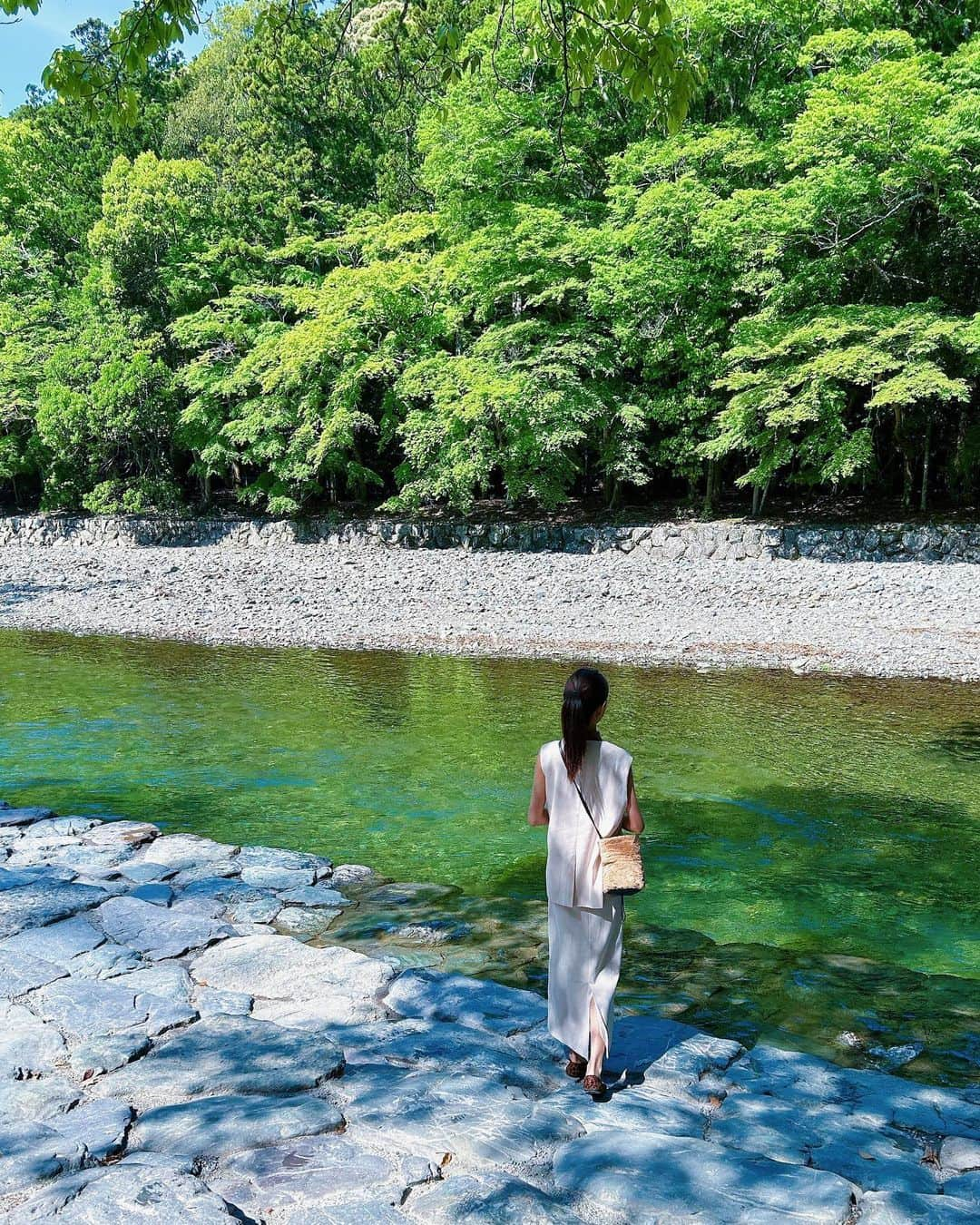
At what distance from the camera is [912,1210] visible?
8.74 feet

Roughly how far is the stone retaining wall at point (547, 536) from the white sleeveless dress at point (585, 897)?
17.8 metres

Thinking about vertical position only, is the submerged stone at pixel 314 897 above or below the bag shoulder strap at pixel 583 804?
below

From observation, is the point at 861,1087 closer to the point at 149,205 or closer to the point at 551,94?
the point at 551,94

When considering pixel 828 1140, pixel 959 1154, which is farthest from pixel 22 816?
pixel 959 1154

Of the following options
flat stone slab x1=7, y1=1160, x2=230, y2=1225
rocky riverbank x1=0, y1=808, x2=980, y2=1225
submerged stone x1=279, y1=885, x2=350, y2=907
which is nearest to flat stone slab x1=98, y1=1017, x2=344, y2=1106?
rocky riverbank x1=0, y1=808, x2=980, y2=1225

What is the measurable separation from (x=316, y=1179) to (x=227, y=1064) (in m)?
A: 0.85

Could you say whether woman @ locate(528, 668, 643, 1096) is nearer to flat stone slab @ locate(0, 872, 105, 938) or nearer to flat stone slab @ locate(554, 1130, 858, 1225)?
flat stone slab @ locate(554, 1130, 858, 1225)

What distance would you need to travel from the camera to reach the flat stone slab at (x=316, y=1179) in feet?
8.64

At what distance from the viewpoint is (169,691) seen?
42.2ft

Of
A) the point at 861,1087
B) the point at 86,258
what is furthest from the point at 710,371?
the point at 86,258

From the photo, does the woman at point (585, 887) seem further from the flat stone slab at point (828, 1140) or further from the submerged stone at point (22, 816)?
the submerged stone at point (22, 816)

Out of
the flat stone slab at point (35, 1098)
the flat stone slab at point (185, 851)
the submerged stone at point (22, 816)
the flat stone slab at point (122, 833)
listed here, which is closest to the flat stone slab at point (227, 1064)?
the flat stone slab at point (35, 1098)

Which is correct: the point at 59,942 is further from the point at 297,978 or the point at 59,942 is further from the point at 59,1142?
the point at 59,1142

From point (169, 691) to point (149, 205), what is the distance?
21.3 meters
